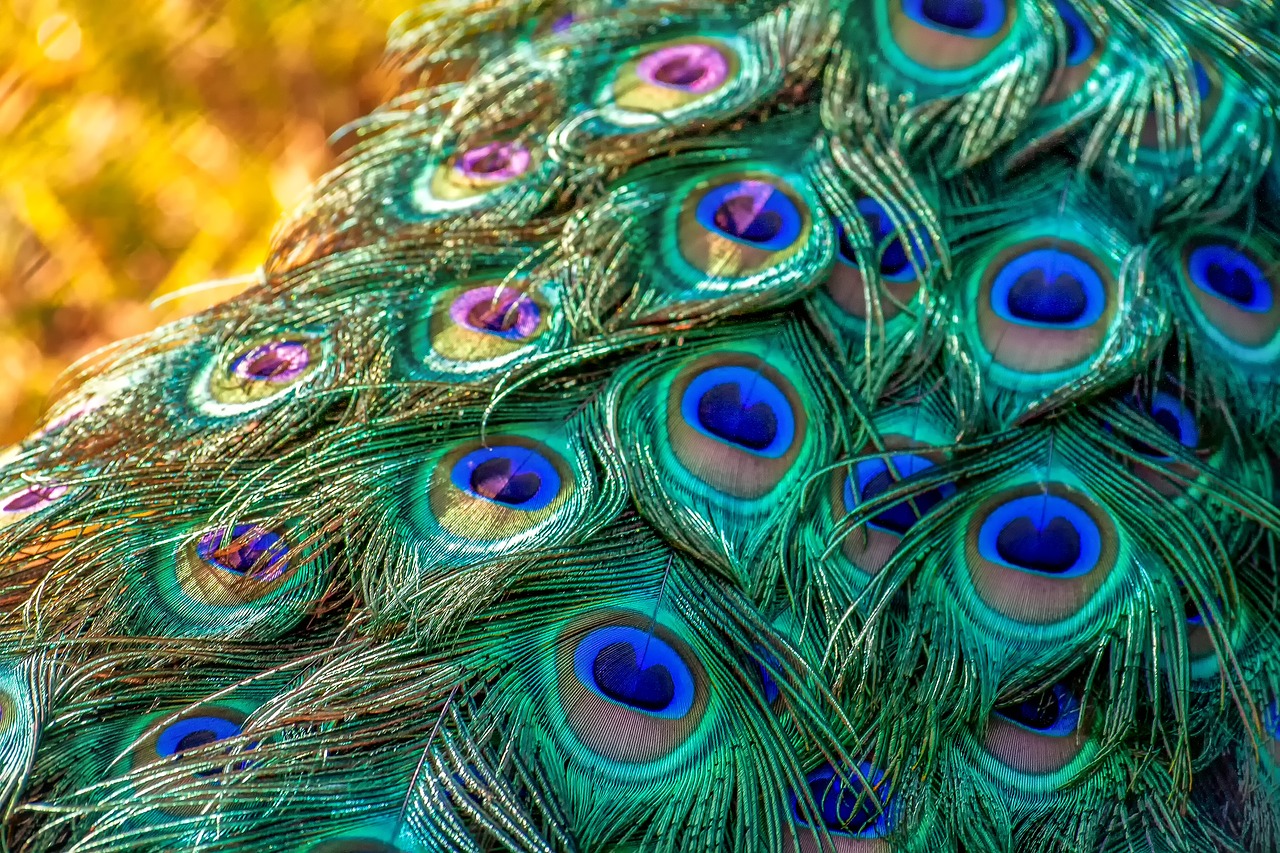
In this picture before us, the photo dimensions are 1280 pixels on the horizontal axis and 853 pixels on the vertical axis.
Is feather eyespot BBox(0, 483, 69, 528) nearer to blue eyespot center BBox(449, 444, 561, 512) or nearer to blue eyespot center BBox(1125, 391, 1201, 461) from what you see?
blue eyespot center BBox(449, 444, 561, 512)

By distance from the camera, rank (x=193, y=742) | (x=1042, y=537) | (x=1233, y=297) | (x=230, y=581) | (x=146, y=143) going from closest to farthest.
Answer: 1. (x=193, y=742)
2. (x=230, y=581)
3. (x=1042, y=537)
4. (x=1233, y=297)
5. (x=146, y=143)

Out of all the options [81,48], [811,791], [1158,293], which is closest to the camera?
[811,791]

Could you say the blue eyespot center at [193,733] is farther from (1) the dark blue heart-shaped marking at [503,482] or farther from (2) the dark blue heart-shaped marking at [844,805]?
(2) the dark blue heart-shaped marking at [844,805]

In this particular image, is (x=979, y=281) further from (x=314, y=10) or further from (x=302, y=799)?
(x=314, y=10)

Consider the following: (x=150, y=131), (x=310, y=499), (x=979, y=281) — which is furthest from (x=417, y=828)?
(x=150, y=131)

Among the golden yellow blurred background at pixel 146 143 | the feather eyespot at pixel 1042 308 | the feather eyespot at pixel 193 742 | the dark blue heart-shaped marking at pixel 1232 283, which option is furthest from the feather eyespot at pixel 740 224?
the golden yellow blurred background at pixel 146 143

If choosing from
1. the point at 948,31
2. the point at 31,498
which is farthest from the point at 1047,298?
the point at 31,498

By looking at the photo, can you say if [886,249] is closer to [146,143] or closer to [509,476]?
[509,476]
